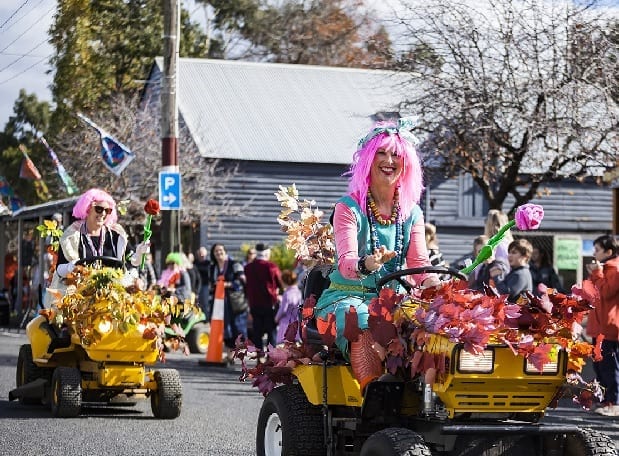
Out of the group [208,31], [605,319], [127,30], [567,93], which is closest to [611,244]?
[605,319]

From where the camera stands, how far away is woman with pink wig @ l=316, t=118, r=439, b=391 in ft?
23.7

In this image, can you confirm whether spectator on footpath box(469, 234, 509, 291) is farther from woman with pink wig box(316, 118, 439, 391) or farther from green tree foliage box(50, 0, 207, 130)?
green tree foliage box(50, 0, 207, 130)

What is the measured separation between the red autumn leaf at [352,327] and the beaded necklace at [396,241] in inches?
23.2

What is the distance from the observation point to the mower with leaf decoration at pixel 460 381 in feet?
20.5

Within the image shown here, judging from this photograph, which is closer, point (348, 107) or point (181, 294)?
point (181, 294)

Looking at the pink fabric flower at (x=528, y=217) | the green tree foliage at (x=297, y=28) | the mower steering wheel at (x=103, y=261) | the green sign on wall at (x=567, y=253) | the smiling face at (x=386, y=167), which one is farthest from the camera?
the green tree foliage at (x=297, y=28)

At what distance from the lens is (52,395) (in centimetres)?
1184

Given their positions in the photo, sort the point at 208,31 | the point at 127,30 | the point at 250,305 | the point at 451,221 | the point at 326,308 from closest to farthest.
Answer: the point at 326,308 < the point at 250,305 < the point at 451,221 < the point at 127,30 < the point at 208,31

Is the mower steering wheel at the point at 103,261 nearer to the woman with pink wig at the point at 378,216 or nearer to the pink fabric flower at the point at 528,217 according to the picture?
the woman with pink wig at the point at 378,216

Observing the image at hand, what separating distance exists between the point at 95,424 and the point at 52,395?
68 centimetres

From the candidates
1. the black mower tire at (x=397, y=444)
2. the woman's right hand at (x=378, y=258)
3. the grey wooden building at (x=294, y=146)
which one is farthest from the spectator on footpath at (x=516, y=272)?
the grey wooden building at (x=294, y=146)

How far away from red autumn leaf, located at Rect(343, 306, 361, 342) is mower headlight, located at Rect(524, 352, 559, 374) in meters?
0.88

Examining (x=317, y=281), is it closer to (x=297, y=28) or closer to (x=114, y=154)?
(x=114, y=154)

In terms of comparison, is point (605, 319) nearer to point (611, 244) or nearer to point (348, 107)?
point (611, 244)
